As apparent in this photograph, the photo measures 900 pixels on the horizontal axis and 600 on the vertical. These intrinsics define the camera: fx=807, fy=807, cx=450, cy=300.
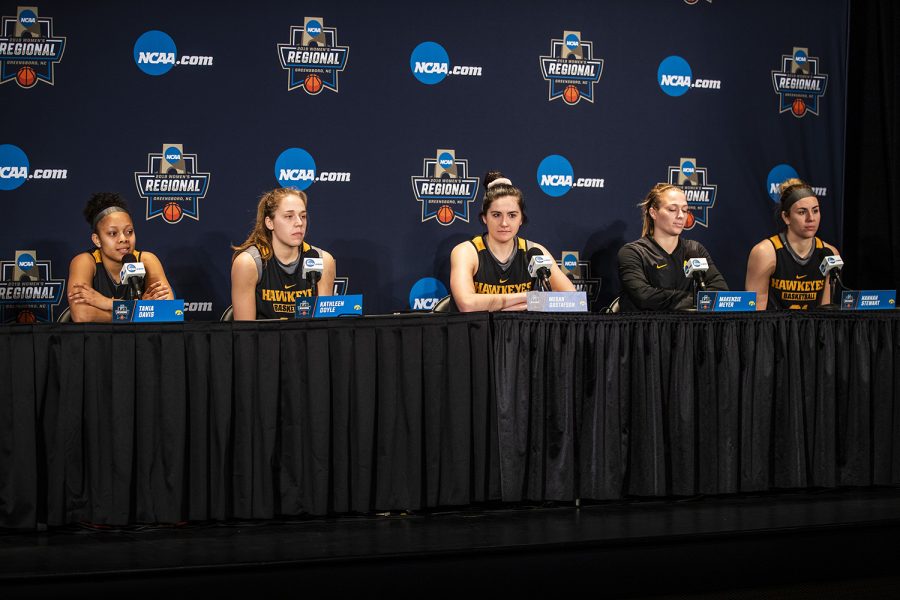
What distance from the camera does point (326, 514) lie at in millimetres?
2801

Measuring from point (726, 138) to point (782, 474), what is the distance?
276 cm

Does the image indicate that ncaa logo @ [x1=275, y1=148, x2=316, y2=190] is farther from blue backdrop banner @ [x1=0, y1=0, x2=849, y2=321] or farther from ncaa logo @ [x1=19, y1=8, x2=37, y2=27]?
ncaa logo @ [x1=19, y1=8, x2=37, y2=27]

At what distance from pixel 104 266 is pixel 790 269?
3.57 metres

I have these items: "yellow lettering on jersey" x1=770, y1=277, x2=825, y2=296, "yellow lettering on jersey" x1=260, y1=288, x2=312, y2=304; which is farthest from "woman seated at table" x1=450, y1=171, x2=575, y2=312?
"yellow lettering on jersey" x1=770, y1=277, x2=825, y2=296

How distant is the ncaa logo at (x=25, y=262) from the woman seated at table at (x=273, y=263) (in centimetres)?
139

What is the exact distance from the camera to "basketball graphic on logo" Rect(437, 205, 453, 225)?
16.0 feet

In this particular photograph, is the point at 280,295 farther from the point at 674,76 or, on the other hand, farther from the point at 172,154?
the point at 674,76

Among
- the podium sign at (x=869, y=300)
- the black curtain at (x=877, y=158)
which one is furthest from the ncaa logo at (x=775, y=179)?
the podium sign at (x=869, y=300)

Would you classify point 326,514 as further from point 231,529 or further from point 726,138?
point 726,138

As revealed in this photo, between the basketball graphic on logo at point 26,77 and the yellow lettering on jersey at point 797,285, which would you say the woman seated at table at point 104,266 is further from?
the yellow lettering on jersey at point 797,285

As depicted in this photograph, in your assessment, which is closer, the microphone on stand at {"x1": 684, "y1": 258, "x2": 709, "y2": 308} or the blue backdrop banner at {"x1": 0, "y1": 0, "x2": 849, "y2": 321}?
the microphone on stand at {"x1": 684, "y1": 258, "x2": 709, "y2": 308}

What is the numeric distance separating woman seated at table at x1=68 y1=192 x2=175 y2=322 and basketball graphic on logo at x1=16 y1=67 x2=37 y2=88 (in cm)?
100

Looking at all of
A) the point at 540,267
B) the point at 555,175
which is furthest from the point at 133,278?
the point at 555,175

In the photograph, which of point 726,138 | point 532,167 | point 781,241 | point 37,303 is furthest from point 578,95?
point 37,303
